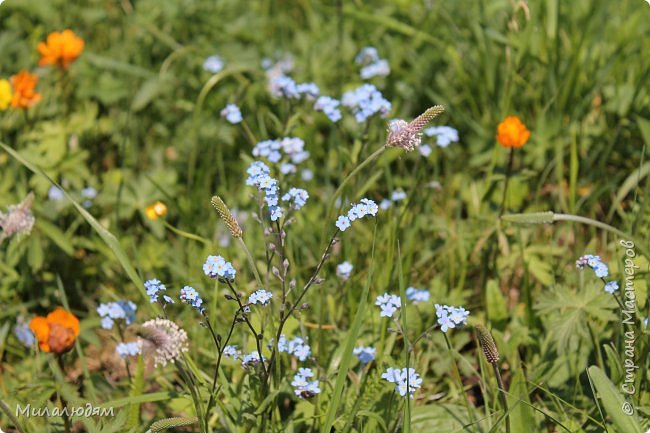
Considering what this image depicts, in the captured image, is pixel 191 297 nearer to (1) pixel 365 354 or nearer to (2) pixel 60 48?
(1) pixel 365 354

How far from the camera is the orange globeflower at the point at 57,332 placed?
2.52 meters

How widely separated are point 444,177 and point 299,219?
906mm

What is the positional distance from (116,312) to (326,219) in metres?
0.95

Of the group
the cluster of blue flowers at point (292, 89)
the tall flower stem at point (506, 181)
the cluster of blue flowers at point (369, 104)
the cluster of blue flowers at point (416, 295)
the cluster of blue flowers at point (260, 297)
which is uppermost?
the cluster of blue flowers at point (292, 89)

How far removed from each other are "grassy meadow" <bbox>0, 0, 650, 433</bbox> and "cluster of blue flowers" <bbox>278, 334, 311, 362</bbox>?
0.04 ft

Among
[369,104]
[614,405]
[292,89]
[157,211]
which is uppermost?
[292,89]

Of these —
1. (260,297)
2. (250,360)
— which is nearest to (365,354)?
(250,360)

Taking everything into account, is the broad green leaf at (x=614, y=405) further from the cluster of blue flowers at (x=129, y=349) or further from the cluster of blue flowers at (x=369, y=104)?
the cluster of blue flowers at (x=129, y=349)

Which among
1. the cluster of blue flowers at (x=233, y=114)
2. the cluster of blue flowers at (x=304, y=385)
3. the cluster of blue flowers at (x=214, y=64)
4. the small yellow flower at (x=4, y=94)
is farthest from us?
the cluster of blue flowers at (x=214, y=64)

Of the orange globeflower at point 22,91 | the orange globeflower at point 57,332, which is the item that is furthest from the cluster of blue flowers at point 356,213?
the orange globeflower at point 22,91

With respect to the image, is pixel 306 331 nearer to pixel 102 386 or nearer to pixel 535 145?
pixel 102 386

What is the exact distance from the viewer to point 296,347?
8.99ft

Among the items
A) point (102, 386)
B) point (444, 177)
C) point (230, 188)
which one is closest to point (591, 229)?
point (444, 177)

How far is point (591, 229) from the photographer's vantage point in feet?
11.8
